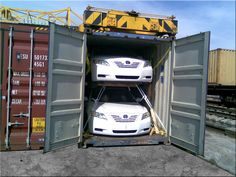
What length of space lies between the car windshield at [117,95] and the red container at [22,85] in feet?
6.44

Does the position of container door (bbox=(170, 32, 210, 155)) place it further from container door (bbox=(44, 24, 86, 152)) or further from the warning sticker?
the warning sticker

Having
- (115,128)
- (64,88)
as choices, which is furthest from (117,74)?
(64,88)

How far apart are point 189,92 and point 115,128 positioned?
1.93 m

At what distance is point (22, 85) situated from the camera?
6.01 metres

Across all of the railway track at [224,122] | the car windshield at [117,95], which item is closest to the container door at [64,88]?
the car windshield at [117,95]

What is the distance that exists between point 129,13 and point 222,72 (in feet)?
55.2

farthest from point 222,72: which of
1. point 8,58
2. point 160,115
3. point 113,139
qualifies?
point 8,58

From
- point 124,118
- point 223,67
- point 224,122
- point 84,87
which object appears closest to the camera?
point 84,87

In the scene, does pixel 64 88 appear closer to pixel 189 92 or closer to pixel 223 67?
pixel 189 92

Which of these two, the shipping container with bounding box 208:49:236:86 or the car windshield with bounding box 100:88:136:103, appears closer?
the car windshield with bounding box 100:88:136:103

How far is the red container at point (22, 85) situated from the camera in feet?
19.3

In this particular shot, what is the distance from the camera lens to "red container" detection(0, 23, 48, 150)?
19.3 ft

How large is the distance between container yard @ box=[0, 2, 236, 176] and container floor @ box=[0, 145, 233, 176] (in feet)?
0.06

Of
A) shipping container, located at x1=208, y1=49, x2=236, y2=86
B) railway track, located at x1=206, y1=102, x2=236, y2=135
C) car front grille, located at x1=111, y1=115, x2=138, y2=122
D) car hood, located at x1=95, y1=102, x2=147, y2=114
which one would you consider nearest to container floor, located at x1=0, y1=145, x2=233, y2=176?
car front grille, located at x1=111, y1=115, x2=138, y2=122
